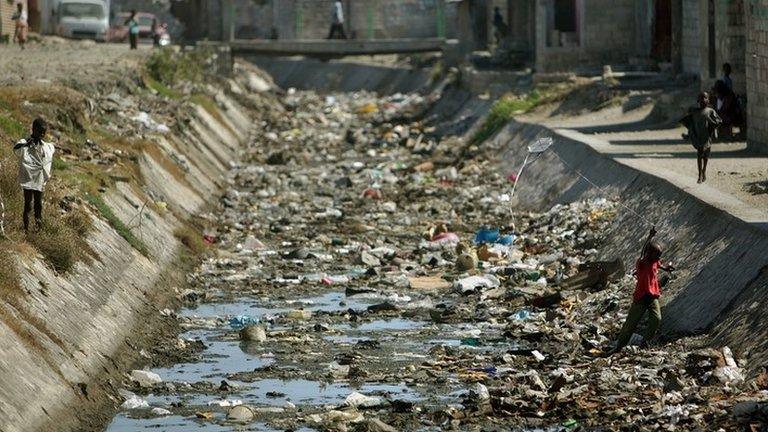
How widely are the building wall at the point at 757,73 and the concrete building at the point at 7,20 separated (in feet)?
96.2

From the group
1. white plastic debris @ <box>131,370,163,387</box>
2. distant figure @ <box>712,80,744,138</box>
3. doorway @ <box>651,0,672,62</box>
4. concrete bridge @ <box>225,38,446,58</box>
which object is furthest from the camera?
concrete bridge @ <box>225,38,446,58</box>

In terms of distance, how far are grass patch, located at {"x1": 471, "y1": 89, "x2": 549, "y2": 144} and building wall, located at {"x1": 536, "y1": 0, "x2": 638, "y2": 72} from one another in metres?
2.66

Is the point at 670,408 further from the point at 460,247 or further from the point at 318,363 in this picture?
the point at 460,247

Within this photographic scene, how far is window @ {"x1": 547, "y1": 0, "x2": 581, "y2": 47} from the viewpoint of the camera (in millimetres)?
41969

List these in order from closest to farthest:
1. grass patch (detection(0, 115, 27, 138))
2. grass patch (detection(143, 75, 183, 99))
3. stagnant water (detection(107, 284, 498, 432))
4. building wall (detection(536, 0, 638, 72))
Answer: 1. stagnant water (detection(107, 284, 498, 432))
2. grass patch (detection(0, 115, 27, 138))
3. grass patch (detection(143, 75, 183, 99))
4. building wall (detection(536, 0, 638, 72))

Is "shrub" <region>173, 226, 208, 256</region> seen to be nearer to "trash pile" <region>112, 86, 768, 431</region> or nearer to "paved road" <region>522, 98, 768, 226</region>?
"trash pile" <region>112, 86, 768, 431</region>

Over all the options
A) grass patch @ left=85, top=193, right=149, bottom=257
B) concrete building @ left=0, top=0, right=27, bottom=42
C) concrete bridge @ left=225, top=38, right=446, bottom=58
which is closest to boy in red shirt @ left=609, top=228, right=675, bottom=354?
grass patch @ left=85, top=193, right=149, bottom=257

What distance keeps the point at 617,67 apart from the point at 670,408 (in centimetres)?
2600

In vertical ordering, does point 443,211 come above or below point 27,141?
below

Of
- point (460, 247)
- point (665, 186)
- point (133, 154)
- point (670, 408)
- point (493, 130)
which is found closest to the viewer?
Answer: point (670, 408)

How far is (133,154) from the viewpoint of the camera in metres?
25.0

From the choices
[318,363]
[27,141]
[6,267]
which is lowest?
[318,363]

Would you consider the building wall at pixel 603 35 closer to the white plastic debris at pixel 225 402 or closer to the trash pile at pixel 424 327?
the trash pile at pixel 424 327

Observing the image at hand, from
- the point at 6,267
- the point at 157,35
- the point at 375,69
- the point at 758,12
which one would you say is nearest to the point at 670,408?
the point at 6,267
